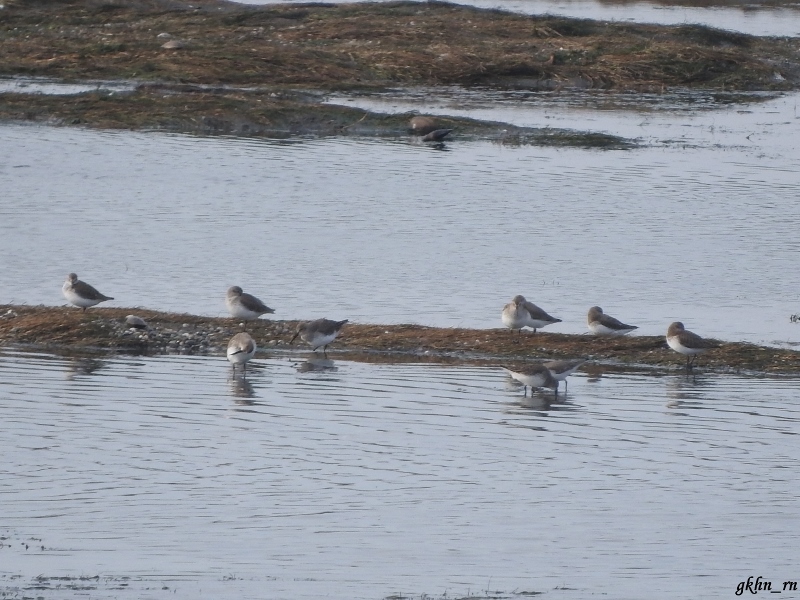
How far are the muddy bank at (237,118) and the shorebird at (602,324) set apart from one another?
18121 mm

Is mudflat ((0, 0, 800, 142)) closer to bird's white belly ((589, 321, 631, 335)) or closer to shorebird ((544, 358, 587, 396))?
bird's white belly ((589, 321, 631, 335))

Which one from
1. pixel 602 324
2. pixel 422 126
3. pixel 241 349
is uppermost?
pixel 422 126

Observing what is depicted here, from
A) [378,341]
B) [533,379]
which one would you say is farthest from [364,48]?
[533,379]

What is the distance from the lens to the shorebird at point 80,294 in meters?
19.9

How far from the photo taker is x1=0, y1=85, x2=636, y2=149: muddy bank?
37.0m

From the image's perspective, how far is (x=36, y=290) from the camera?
869 inches

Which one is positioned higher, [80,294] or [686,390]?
[80,294]

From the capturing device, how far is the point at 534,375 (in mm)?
17047

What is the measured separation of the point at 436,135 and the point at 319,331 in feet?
61.5

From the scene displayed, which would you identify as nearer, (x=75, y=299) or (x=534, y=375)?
(x=534, y=375)

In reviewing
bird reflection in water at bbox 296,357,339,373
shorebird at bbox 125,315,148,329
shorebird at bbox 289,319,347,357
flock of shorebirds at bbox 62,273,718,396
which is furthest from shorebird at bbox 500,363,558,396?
shorebird at bbox 125,315,148,329

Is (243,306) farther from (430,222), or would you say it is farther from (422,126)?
(422,126)

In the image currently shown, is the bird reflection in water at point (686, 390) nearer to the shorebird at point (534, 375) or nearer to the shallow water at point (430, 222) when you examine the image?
the shorebird at point (534, 375)

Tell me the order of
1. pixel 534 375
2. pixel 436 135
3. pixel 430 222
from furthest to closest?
pixel 436 135 < pixel 430 222 < pixel 534 375
